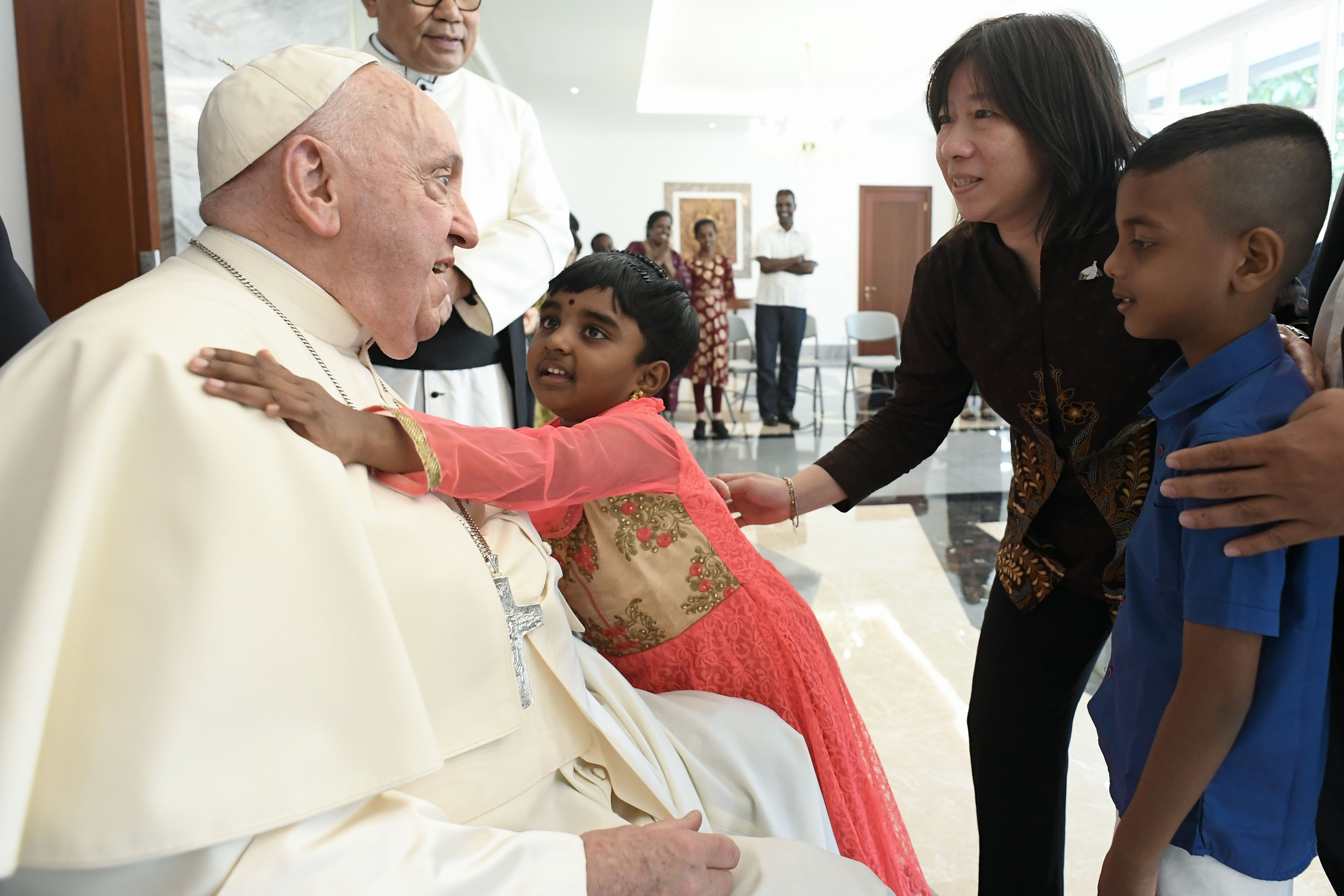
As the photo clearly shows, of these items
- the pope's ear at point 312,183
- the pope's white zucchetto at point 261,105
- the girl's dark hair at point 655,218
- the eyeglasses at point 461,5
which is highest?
the girl's dark hair at point 655,218

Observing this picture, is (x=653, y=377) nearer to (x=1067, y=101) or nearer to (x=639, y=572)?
(x=639, y=572)

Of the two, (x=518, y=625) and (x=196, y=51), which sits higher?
(x=196, y=51)

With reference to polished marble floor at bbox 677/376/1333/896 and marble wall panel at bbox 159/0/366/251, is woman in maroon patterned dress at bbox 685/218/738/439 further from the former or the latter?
marble wall panel at bbox 159/0/366/251

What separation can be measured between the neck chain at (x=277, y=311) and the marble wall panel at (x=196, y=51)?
1.18 metres

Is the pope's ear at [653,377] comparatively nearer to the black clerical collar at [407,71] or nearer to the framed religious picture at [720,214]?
the black clerical collar at [407,71]

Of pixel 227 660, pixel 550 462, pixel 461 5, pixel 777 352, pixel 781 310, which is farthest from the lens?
pixel 777 352

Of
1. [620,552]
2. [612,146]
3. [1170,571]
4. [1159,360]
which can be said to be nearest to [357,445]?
[620,552]

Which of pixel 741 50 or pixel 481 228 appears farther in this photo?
pixel 741 50

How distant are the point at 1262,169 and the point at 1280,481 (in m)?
0.39

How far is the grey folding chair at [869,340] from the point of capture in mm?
9812

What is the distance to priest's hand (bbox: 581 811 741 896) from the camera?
98 centimetres

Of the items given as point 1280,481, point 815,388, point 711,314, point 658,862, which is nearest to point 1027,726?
point 1280,481

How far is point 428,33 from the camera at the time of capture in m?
2.30

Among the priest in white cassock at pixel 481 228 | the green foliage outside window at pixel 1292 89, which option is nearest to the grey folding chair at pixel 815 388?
the green foliage outside window at pixel 1292 89
